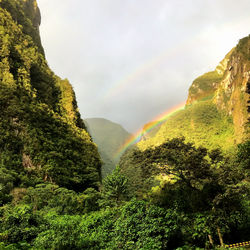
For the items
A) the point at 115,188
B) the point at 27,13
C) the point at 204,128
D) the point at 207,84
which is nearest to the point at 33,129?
the point at 115,188

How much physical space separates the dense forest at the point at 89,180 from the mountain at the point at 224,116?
0.73 metres

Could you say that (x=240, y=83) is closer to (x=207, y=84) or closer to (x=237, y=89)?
(x=237, y=89)

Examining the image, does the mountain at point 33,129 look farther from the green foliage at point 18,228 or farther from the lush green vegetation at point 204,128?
the lush green vegetation at point 204,128

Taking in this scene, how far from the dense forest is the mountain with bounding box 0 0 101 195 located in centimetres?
16

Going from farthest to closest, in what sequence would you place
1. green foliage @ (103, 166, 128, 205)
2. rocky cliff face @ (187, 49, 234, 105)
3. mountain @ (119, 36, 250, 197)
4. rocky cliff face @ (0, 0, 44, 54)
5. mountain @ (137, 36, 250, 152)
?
rocky cliff face @ (187, 49, 234, 105), mountain @ (137, 36, 250, 152), mountain @ (119, 36, 250, 197), rocky cliff face @ (0, 0, 44, 54), green foliage @ (103, 166, 128, 205)

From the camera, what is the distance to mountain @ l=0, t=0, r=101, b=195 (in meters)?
29.7

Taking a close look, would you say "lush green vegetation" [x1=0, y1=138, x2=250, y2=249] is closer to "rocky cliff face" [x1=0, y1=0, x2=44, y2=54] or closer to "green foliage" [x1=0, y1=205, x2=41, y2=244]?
"green foliage" [x1=0, y1=205, x2=41, y2=244]

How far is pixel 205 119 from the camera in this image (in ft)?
316

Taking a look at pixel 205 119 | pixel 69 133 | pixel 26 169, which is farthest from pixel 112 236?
pixel 205 119

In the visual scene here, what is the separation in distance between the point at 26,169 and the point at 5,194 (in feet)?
26.1

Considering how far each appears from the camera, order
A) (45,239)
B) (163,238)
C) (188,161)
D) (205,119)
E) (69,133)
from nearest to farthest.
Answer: (163,238)
(45,239)
(188,161)
(69,133)
(205,119)

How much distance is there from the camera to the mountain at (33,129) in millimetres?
29734

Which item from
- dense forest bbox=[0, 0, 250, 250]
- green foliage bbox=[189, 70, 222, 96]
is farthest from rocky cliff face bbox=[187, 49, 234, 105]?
dense forest bbox=[0, 0, 250, 250]

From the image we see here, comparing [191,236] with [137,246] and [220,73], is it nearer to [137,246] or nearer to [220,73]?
[137,246]
